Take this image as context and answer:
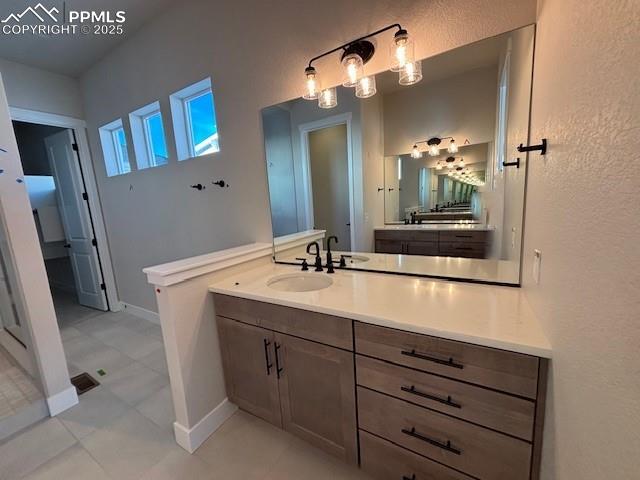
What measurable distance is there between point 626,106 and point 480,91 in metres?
1.07

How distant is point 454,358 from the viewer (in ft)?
2.92

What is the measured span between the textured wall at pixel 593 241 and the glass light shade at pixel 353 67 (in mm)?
815

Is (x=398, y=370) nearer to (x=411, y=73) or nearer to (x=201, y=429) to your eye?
(x=201, y=429)

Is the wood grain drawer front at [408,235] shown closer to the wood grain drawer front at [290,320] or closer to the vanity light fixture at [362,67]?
the wood grain drawer front at [290,320]

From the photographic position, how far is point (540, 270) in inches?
34.1

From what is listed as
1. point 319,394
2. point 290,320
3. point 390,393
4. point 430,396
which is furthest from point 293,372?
point 430,396

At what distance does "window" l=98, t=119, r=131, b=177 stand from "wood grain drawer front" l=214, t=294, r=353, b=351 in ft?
8.70

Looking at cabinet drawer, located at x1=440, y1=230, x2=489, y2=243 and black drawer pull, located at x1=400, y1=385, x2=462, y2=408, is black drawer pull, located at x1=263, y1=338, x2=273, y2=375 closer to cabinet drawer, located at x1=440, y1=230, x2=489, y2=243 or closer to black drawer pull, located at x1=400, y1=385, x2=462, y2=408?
black drawer pull, located at x1=400, y1=385, x2=462, y2=408

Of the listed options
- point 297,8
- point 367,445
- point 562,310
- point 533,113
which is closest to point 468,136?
point 533,113

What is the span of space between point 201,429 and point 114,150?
3347 millimetres

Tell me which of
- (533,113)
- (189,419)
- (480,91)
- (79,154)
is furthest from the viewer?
(79,154)

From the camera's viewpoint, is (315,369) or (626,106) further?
(315,369)

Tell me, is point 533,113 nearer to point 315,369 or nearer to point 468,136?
point 468,136

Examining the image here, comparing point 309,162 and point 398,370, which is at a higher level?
point 309,162
